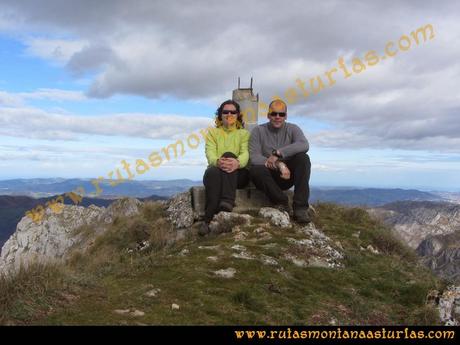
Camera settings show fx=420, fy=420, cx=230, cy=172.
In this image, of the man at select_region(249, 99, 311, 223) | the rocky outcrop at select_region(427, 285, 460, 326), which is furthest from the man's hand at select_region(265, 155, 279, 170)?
the rocky outcrop at select_region(427, 285, 460, 326)

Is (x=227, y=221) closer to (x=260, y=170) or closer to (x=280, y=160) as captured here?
(x=260, y=170)

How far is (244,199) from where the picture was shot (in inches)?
533

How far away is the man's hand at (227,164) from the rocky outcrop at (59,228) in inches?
283

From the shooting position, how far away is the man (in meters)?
12.2

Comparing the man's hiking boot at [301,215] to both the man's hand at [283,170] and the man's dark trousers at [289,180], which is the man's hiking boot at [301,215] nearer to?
the man's dark trousers at [289,180]

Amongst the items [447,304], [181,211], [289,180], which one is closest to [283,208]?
[289,180]

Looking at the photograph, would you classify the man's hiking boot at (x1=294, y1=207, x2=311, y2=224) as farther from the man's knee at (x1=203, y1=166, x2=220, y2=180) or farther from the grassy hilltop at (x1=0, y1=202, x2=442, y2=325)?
the man's knee at (x1=203, y1=166, x2=220, y2=180)

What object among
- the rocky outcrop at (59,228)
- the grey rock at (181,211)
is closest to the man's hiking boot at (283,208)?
the grey rock at (181,211)

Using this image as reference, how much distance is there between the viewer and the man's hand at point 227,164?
11.9m

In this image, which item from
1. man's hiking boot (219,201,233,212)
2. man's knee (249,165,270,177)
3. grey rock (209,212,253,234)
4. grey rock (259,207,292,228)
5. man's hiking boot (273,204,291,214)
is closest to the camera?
grey rock (209,212,253,234)

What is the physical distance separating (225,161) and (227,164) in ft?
0.33

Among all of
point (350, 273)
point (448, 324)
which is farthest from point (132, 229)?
point (448, 324)

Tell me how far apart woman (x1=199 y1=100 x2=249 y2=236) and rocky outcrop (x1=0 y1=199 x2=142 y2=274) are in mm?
6557
